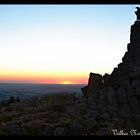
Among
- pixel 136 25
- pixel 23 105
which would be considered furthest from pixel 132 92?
pixel 23 105

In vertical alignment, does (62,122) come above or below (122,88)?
below

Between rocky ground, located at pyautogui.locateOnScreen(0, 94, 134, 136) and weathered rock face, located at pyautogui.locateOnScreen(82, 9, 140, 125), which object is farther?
weathered rock face, located at pyautogui.locateOnScreen(82, 9, 140, 125)

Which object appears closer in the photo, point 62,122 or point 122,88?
point 62,122

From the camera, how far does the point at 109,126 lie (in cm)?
3409

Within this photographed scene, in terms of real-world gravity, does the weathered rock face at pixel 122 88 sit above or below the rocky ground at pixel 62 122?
above

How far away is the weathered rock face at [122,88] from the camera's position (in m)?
40.8

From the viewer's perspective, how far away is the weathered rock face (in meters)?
40.8

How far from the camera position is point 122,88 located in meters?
42.6

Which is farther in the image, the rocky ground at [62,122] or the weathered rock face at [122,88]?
the weathered rock face at [122,88]

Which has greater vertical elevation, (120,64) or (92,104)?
(120,64)

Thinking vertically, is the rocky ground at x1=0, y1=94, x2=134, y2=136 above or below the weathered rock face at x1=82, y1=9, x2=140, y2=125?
below
